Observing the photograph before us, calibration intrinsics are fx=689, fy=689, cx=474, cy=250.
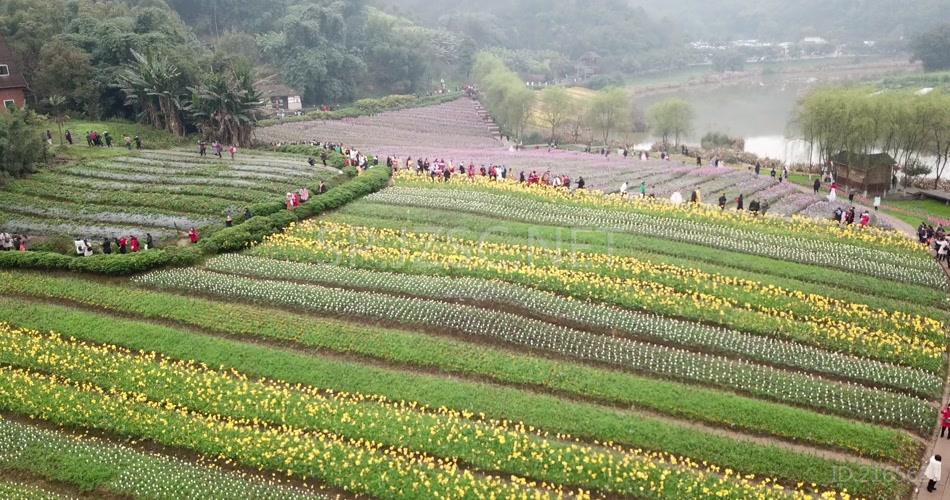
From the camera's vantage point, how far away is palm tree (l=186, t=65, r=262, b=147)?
174 feet

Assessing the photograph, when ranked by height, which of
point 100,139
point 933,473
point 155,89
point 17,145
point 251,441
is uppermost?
point 155,89

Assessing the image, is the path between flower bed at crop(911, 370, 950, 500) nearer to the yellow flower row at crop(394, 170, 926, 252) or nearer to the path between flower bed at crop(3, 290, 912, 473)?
the path between flower bed at crop(3, 290, 912, 473)

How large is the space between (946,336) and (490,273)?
17.3 m

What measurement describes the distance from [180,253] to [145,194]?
1065 centimetres

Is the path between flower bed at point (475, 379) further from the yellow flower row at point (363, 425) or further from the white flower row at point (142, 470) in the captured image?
the white flower row at point (142, 470)

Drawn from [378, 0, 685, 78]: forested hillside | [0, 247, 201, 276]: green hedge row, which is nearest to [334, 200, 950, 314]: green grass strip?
[0, 247, 201, 276]: green hedge row

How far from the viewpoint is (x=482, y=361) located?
23.4 meters

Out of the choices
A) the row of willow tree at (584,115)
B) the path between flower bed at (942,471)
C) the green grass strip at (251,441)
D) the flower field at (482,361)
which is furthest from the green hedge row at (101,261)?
the row of willow tree at (584,115)

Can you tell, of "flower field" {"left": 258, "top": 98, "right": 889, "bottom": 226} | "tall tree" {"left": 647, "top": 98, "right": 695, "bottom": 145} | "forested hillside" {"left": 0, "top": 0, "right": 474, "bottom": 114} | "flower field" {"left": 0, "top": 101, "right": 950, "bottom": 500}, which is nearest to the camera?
"flower field" {"left": 0, "top": 101, "right": 950, "bottom": 500}

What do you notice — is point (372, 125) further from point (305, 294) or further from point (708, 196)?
point (305, 294)

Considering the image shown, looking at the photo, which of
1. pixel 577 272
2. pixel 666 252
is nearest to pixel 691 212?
pixel 666 252

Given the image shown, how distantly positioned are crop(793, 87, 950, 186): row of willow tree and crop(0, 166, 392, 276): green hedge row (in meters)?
35.9

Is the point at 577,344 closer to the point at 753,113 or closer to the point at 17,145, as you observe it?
the point at 17,145

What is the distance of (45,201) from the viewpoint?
38.9 meters
